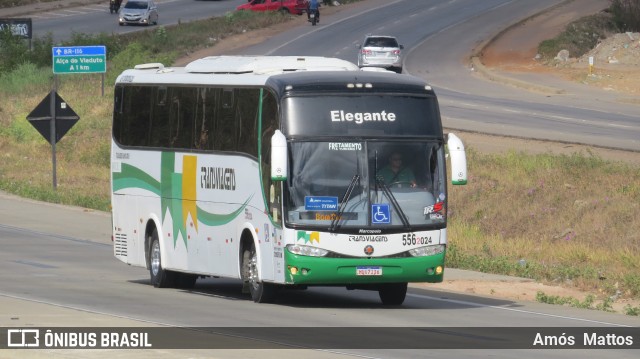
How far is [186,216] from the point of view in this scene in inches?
851

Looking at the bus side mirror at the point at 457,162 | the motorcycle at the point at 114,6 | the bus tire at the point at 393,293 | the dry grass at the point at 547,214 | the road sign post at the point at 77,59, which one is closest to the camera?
the bus side mirror at the point at 457,162

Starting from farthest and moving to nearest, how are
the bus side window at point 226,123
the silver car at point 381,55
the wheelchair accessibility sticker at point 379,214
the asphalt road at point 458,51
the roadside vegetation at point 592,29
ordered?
the roadside vegetation at point 592,29
the silver car at point 381,55
the asphalt road at point 458,51
the bus side window at point 226,123
the wheelchair accessibility sticker at point 379,214

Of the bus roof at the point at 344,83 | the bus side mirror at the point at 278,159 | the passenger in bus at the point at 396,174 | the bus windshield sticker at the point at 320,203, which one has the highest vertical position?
the bus roof at the point at 344,83

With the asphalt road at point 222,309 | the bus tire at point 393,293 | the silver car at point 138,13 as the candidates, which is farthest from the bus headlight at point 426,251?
the silver car at point 138,13

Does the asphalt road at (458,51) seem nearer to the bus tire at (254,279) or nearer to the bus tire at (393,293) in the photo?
the bus tire at (393,293)

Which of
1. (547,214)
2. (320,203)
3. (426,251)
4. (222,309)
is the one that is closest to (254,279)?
(222,309)

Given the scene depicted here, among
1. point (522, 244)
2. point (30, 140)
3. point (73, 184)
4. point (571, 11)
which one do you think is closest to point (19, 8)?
point (571, 11)

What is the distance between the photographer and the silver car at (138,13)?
88.2m

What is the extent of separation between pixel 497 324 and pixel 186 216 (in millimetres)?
6210

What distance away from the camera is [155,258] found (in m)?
22.9

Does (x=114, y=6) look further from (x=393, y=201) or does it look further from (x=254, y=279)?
(x=393, y=201)

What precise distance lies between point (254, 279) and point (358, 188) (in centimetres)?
226

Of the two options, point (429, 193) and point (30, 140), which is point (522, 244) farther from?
point (30, 140)

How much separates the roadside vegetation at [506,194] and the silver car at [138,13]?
71.6ft
